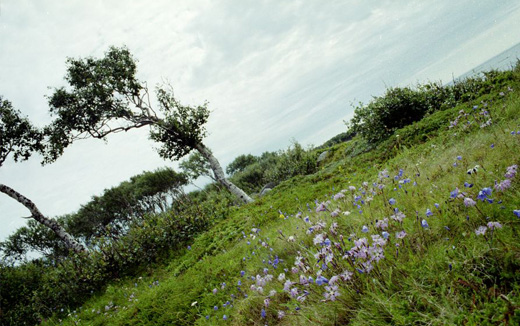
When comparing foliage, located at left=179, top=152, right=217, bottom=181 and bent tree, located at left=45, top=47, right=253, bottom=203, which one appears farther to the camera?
foliage, located at left=179, top=152, right=217, bottom=181

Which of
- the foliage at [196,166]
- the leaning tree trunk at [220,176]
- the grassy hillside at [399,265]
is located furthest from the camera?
the foliage at [196,166]

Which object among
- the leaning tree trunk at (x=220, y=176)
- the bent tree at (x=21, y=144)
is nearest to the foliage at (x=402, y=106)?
the leaning tree trunk at (x=220, y=176)

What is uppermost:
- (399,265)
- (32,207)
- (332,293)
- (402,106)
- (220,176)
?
(32,207)

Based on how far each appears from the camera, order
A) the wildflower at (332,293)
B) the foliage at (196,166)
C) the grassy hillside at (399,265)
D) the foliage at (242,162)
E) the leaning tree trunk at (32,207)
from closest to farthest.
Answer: the grassy hillside at (399,265) → the wildflower at (332,293) → the leaning tree trunk at (32,207) → the foliage at (196,166) → the foliage at (242,162)

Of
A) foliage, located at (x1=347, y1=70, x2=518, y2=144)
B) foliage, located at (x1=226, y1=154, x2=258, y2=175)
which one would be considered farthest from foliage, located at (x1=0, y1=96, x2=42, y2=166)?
foliage, located at (x1=226, y1=154, x2=258, y2=175)

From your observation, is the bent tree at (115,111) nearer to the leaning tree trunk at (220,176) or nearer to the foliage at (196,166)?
the leaning tree trunk at (220,176)

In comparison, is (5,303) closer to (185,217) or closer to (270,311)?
(185,217)

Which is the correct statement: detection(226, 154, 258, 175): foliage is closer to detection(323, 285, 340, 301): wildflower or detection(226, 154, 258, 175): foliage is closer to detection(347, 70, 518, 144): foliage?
detection(347, 70, 518, 144): foliage

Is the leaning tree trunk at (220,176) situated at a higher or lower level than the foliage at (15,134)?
lower

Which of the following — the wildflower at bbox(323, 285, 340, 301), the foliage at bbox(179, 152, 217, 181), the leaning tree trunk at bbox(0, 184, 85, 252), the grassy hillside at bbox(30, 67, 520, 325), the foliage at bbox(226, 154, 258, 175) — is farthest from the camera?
the foliage at bbox(226, 154, 258, 175)

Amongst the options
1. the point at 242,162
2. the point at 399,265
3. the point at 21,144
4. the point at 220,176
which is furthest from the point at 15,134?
the point at 242,162

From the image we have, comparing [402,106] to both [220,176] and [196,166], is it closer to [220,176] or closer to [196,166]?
[220,176]

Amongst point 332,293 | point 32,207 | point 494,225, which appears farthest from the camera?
point 32,207

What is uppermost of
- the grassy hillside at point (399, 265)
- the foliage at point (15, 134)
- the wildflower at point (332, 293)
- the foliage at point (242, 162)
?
the foliage at point (15, 134)
